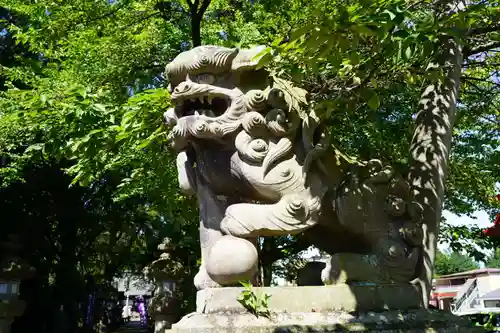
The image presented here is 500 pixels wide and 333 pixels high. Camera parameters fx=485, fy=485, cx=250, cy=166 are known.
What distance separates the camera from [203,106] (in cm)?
379

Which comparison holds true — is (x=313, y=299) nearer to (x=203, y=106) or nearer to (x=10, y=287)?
(x=203, y=106)

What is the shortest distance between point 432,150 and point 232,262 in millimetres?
2329

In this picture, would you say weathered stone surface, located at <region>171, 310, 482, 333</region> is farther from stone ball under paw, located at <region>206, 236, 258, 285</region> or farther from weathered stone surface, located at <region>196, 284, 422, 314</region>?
stone ball under paw, located at <region>206, 236, 258, 285</region>

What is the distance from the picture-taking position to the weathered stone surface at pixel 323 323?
123 inches

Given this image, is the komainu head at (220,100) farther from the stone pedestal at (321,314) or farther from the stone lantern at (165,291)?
the stone lantern at (165,291)

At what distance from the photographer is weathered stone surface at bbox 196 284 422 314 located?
329cm

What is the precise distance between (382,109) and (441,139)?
5.28 ft

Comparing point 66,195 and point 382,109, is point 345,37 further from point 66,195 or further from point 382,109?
point 66,195

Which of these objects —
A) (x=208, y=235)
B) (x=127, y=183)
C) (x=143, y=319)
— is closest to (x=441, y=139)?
(x=208, y=235)

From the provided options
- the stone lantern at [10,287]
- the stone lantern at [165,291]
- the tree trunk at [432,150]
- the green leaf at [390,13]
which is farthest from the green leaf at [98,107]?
the stone lantern at [165,291]

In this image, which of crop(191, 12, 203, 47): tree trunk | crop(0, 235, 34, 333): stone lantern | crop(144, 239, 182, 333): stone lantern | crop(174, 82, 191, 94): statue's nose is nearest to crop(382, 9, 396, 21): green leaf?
crop(174, 82, 191, 94): statue's nose

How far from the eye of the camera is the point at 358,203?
3.75 m

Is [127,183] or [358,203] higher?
[127,183]

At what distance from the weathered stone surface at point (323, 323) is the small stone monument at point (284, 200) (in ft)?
0.03
